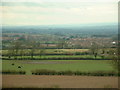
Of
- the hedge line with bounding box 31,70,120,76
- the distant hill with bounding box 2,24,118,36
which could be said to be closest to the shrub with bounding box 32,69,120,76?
the hedge line with bounding box 31,70,120,76

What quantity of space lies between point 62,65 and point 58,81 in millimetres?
329

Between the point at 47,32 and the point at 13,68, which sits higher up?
the point at 47,32

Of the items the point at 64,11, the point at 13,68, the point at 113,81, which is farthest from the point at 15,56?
the point at 113,81

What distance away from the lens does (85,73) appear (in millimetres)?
2953

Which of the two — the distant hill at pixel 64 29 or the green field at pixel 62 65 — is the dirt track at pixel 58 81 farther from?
the distant hill at pixel 64 29

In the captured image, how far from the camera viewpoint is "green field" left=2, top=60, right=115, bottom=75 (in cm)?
296

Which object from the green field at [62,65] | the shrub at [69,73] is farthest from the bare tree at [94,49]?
the shrub at [69,73]

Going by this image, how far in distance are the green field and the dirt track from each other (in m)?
0.13

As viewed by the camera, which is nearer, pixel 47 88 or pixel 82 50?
pixel 47 88

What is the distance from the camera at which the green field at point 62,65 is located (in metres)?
2.96

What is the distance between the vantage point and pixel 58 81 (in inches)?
111

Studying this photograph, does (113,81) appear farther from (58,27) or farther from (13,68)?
(13,68)

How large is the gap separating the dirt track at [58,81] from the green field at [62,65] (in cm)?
13

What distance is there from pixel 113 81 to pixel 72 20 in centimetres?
102
